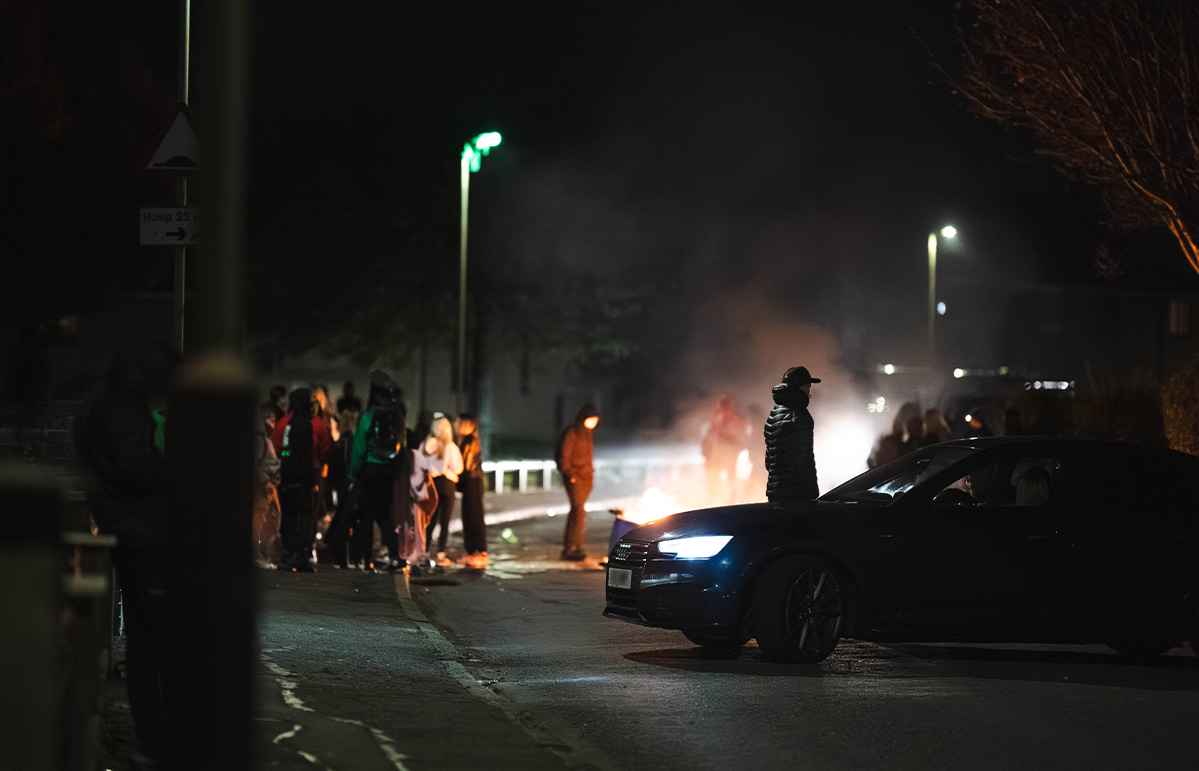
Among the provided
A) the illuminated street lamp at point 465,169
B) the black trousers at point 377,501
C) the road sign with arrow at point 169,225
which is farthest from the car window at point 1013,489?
the illuminated street lamp at point 465,169

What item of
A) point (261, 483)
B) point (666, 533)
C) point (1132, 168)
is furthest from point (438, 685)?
point (1132, 168)

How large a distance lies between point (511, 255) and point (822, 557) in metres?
29.8

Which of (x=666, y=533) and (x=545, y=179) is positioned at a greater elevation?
(x=545, y=179)

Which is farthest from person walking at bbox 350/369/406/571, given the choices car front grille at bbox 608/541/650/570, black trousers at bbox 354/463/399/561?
car front grille at bbox 608/541/650/570

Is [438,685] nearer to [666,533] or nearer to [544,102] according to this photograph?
[666,533]

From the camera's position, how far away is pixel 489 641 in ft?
36.0

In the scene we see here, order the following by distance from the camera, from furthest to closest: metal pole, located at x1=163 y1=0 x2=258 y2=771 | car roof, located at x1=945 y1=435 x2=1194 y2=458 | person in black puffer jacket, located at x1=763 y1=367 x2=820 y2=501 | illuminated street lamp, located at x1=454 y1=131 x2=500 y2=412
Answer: illuminated street lamp, located at x1=454 y1=131 x2=500 y2=412 → person in black puffer jacket, located at x1=763 y1=367 x2=820 y2=501 → car roof, located at x1=945 y1=435 x2=1194 y2=458 → metal pole, located at x1=163 y1=0 x2=258 y2=771

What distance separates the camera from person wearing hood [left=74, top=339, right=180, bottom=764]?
6.54m

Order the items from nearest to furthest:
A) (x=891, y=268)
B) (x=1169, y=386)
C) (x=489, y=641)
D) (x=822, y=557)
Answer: (x=822, y=557), (x=489, y=641), (x=1169, y=386), (x=891, y=268)

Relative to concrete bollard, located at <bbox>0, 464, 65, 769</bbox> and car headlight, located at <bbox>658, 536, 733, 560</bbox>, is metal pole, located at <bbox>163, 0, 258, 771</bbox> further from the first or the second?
car headlight, located at <bbox>658, 536, 733, 560</bbox>

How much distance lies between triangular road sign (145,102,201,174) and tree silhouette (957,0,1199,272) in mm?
8569

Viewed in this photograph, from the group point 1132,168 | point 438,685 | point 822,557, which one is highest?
point 1132,168

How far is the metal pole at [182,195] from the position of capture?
1127cm

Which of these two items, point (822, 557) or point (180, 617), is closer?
point (180, 617)
